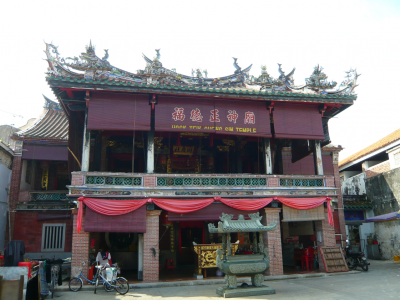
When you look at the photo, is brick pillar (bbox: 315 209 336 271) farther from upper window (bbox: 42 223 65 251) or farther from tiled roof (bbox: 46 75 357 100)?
upper window (bbox: 42 223 65 251)

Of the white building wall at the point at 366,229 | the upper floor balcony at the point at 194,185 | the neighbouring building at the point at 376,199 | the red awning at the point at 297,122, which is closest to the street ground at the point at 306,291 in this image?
the upper floor balcony at the point at 194,185

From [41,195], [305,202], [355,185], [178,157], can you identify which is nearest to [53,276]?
[41,195]

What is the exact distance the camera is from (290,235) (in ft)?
68.8

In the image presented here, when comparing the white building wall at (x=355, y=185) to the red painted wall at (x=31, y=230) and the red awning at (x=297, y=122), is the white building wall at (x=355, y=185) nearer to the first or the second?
the red awning at (x=297, y=122)

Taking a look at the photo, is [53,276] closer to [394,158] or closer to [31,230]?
[31,230]

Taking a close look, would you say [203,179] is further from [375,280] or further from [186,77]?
[375,280]

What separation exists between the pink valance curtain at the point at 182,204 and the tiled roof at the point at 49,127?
8.68 meters

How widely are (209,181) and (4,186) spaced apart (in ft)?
43.4

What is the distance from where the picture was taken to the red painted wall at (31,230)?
63.7 feet

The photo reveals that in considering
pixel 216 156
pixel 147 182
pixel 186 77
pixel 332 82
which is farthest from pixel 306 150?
pixel 147 182

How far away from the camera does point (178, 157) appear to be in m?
20.4

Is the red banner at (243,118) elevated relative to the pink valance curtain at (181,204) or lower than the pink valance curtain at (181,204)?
elevated

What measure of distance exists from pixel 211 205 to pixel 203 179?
131 centimetres

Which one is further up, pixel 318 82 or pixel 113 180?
pixel 318 82
